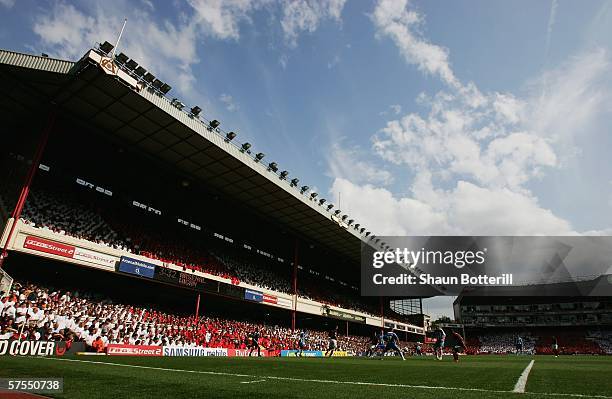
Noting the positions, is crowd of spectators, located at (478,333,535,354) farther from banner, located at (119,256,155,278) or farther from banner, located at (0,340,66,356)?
banner, located at (0,340,66,356)

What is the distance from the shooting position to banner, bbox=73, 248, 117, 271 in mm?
21719

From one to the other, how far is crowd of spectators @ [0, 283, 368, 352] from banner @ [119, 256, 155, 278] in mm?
2277

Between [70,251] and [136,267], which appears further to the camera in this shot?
[136,267]

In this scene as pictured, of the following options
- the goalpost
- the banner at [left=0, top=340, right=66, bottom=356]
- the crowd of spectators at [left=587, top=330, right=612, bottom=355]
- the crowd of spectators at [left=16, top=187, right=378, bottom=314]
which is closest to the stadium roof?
the crowd of spectators at [left=16, top=187, right=378, bottom=314]

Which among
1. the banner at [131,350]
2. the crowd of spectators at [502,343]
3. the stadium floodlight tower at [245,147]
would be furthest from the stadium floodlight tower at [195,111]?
the crowd of spectators at [502,343]

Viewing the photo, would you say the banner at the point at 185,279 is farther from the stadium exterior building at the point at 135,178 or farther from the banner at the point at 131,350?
the banner at the point at 131,350

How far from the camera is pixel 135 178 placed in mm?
30266

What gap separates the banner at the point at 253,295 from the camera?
3288 centimetres

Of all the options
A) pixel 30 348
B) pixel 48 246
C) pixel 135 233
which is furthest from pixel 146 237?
pixel 30 348

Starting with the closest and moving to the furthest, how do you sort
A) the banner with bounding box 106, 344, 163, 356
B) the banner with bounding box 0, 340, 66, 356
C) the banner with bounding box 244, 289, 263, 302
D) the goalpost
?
1. the banner with bounding box 0, 340, 66, 356
2. the goalpost
3. the banner with bounding box 106, 344, 163, 356
4. the banner with bounding box 244, 289, 263, 302

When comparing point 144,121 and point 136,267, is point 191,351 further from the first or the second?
point 144,121

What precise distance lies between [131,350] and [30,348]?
17.6 feet

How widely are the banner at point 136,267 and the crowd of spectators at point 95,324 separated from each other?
228 centimetres

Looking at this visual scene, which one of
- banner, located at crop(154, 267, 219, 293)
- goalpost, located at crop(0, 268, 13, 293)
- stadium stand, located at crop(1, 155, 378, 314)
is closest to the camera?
goalpost, located at crop(0, 268, 13, 293)
